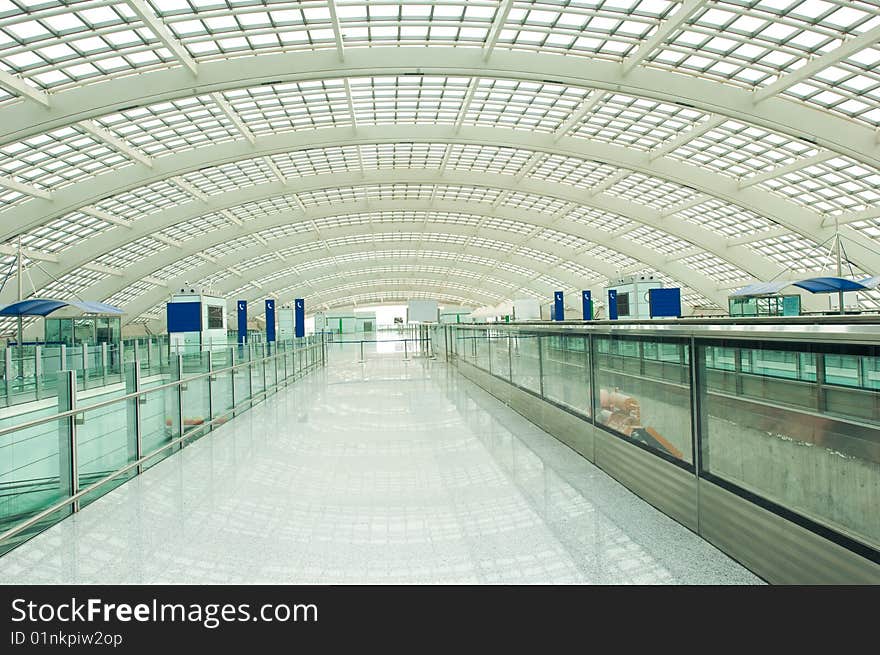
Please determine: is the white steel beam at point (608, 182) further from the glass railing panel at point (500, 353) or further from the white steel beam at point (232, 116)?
the glass railing panel at point (500, 353)

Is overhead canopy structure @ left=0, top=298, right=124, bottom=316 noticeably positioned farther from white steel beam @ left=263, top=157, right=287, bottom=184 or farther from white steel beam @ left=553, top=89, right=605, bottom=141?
white steel beam @ left=553, top=89, right=605, bottom=141

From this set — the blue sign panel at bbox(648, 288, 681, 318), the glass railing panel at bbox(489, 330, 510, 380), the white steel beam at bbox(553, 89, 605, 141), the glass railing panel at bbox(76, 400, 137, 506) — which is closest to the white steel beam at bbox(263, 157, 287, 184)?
the white steel beam at bbox(553, 89, 605, 141)

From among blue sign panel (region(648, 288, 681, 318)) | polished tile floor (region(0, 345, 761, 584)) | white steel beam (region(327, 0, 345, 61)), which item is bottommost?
polished tile floor (region(0, 345, 761, 584))

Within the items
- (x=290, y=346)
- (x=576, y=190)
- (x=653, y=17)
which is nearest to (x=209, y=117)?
(x=290, y=346)

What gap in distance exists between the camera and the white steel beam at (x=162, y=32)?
56.5ft

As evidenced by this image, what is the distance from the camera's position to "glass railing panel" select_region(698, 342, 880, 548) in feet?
8.48

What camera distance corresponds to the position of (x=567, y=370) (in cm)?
682

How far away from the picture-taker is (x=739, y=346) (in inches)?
135

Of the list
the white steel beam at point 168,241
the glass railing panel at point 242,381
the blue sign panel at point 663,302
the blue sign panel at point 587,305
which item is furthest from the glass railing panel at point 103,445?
the white steel beam at point 168,241

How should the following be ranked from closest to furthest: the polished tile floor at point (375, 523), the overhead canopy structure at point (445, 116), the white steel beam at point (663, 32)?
the polished tile floor at point (375, 523), the white steel beam at point (663, 32), the overhead canopy structure at point (445, 116)

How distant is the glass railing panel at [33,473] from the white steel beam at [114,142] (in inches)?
929

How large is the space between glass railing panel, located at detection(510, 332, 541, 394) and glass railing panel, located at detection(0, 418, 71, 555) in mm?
5724

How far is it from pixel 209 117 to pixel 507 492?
27.7 meters
